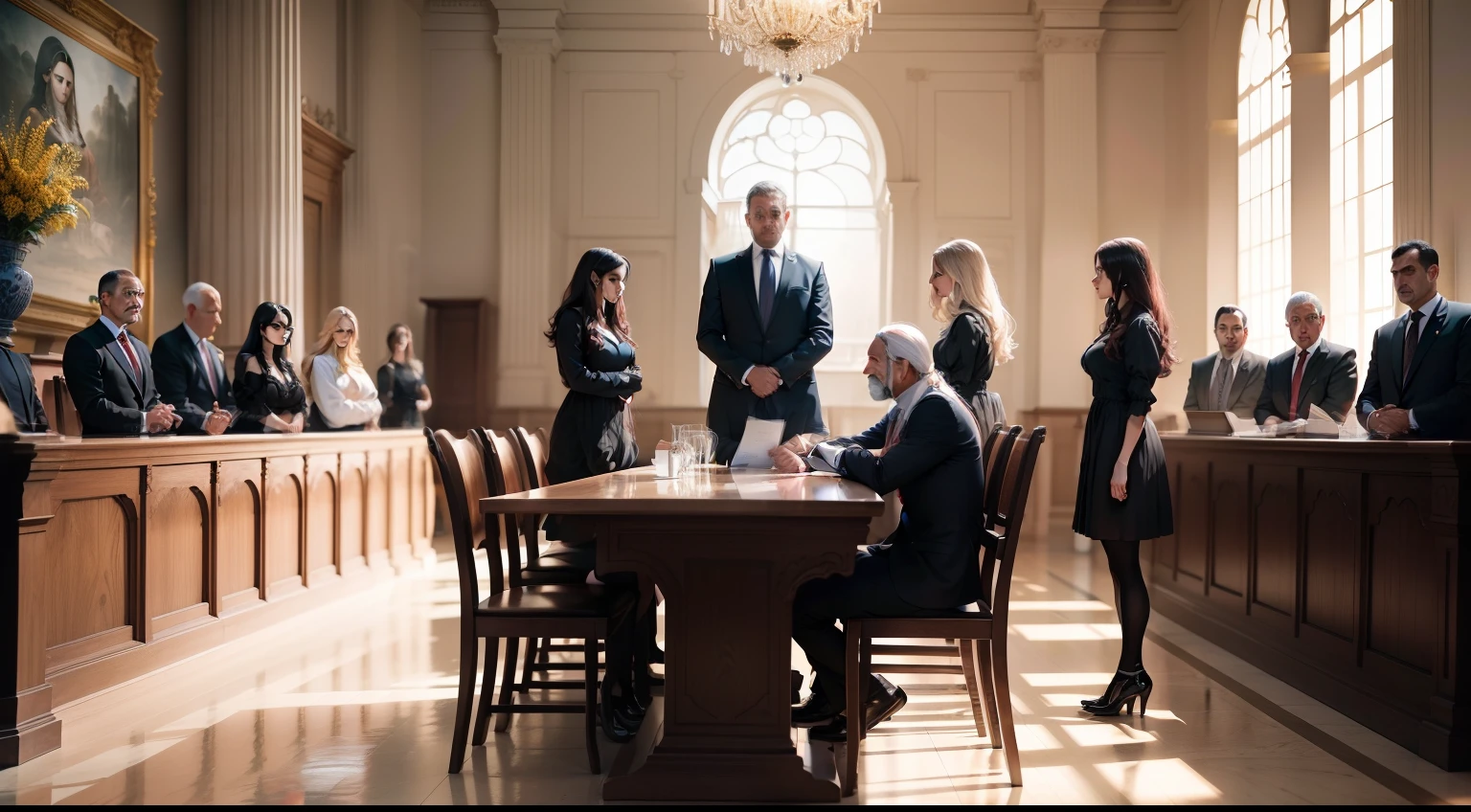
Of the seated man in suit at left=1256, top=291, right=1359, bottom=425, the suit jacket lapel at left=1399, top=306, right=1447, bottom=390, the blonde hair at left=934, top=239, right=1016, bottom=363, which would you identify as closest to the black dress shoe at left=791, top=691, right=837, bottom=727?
the blonde hair at left=934, top=239, right=1016, bottom=363

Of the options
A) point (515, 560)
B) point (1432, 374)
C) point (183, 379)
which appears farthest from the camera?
point (183, 379)

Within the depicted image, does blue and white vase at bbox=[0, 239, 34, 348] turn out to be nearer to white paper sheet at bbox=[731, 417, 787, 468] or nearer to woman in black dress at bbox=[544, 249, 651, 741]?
woman in black dress at bbox=[544, 249, 651, 741]

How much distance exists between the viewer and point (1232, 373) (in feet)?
19.7

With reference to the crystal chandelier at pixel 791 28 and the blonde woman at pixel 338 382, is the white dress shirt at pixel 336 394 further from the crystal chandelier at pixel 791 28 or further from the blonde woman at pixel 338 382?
the crystal chandelier at pixel 791 28

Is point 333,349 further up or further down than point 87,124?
further down

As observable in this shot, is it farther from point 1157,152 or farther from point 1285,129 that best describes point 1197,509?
point 1157,152

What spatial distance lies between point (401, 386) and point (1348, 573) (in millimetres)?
6400

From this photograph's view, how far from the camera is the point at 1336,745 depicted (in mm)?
3223

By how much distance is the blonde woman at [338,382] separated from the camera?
248 inches

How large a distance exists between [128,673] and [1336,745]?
402 centimetres

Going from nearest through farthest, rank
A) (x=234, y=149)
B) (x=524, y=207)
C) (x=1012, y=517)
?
1. (x=1012, y=517)
2. (x=234, y=149)
3. (x=524, y=207)

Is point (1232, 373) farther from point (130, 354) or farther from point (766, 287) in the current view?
point (130, 354)

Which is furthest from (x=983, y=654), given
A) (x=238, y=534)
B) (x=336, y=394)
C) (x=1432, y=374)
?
(x=336, y=394)

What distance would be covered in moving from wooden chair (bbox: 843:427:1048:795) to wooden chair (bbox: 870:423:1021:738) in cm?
12
